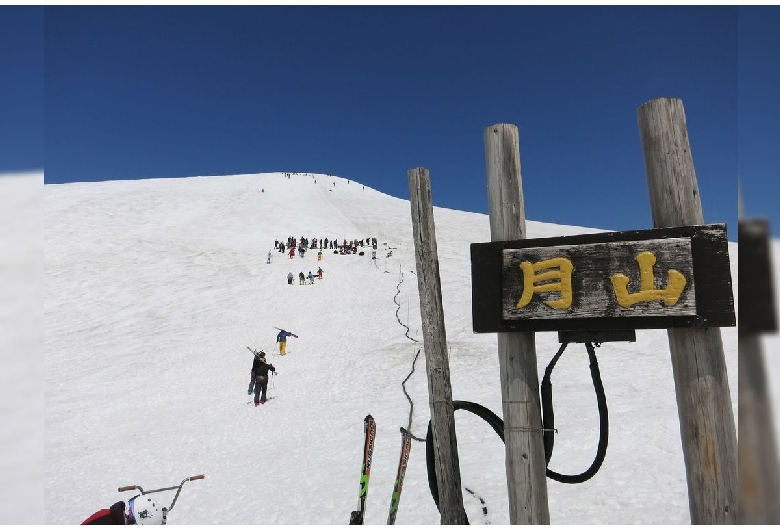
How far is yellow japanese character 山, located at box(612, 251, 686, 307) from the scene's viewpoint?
96.3 inches

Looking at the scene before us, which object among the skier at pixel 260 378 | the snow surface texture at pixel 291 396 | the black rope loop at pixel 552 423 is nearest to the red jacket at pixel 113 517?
the snow surface texture at pixel 291 396

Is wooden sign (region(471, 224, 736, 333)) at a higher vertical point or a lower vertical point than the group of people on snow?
lower

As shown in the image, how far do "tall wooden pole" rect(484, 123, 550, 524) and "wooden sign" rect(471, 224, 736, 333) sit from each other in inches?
6.5

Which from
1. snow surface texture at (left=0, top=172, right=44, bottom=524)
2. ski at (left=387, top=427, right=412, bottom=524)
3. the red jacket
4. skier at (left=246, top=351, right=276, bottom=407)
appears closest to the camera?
snow surface texture at (left=0, top=172, right=44, bottom=524)

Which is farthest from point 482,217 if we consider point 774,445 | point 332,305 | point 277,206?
point 774,445

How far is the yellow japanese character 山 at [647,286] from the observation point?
2447mm

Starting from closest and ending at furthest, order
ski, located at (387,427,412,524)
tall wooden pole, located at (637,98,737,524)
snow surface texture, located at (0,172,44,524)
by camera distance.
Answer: tall wooden pole, located at (637,98,737,524) < snow surface texture, located at (0,172,44,524) < ski, located at (387,427,412,524)

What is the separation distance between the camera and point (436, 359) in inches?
122

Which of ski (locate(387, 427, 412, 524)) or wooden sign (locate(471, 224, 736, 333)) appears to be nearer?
wooden sign (locate(471, 224, 736, 333))

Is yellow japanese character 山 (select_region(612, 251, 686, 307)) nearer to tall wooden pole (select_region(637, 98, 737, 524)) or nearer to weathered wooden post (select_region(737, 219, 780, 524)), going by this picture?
tall wooden pole (select_region(637, 98, 737, 524))

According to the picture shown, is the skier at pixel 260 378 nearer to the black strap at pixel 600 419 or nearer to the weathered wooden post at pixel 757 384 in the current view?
the black strap at pixel 600 419

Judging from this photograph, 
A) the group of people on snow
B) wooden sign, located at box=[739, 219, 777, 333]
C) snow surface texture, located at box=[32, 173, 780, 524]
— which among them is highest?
the group of people on snow

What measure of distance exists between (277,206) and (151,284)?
3226 cm

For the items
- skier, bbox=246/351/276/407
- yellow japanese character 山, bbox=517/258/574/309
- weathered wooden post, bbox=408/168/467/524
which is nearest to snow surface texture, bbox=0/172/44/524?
weathered wooden post, bbox=408/168/467/524
